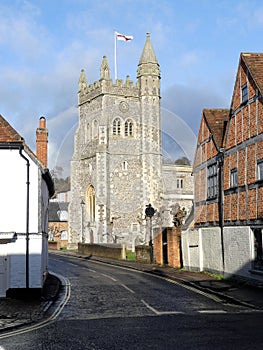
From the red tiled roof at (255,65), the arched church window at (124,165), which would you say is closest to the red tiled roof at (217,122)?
the red tiled roof at (255,65)

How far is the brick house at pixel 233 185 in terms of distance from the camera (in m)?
20.2

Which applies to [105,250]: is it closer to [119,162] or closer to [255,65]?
[119,162]

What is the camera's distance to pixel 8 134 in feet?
62.5

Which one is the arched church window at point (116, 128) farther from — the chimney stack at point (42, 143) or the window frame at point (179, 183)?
the chimney stack at point (42, 143)

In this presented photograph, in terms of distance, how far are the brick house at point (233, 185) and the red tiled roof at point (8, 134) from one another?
903 centimetres

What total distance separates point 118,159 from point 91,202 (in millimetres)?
6382

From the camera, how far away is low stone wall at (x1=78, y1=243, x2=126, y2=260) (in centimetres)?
4106

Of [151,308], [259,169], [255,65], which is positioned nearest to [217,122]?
[255,65]

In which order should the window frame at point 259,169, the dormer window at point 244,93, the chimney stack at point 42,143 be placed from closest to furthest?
1. the window frame at point 259,169
2. the dormer window at point 244,93
3. the chimney stack at point 42,143

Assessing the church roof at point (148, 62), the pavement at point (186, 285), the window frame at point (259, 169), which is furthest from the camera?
the church roof at point (148, 62)

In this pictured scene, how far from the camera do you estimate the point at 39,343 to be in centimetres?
1041

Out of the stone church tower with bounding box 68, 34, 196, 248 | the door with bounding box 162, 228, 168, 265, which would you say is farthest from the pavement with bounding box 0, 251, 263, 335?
the stone church tower with bounding box 68, 34, 196, 248

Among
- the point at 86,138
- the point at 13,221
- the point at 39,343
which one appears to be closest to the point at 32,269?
the point at 13,221

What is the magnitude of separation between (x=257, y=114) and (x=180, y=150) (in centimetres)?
1190
